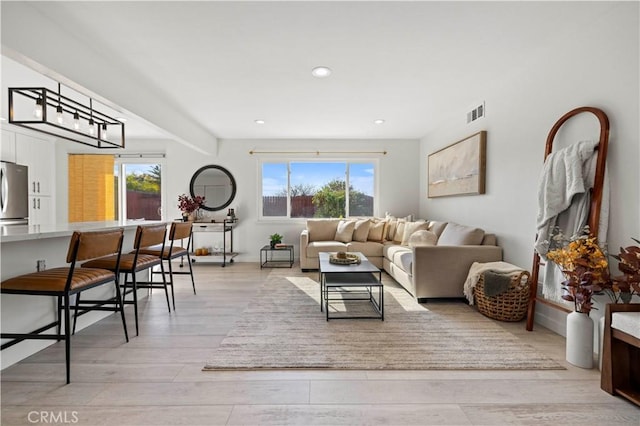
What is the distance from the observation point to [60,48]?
7.23 ft

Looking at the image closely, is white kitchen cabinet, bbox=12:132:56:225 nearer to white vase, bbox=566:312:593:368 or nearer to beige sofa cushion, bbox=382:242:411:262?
beige sofa cushion, bbox=382:242:411:262

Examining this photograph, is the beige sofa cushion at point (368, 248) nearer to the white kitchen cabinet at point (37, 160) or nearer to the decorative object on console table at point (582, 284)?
the decorative object on console table at point (582, 284)

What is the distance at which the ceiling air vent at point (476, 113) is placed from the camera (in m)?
3.71

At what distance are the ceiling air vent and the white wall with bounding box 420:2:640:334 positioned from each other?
7 cm

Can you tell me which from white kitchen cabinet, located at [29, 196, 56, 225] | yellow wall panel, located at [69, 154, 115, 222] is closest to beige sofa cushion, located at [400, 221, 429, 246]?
yellow wall panel, located at [69, 154, 115, 222]

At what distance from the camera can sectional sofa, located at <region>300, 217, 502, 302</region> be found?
3.27 m

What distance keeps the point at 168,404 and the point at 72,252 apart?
3.57 feet

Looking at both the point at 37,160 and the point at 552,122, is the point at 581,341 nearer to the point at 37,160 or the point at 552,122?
the point at 552,122

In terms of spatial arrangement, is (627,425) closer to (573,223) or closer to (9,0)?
(573,223)

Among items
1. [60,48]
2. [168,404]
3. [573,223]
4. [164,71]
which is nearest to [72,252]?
[168,404]

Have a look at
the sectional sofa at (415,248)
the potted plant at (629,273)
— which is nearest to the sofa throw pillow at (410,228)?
the sectional sofa at (415,248)

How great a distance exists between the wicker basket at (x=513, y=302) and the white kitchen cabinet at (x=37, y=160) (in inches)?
273

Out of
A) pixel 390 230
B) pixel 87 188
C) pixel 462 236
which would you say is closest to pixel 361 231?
pixel 390 230

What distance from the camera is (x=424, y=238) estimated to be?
13.7ft
